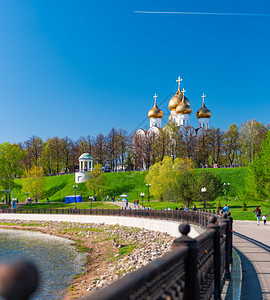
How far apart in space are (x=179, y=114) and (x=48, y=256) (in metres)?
64.5

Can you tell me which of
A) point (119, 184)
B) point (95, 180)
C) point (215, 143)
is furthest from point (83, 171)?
point (215, 143)

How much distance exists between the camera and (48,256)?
24.0 metres

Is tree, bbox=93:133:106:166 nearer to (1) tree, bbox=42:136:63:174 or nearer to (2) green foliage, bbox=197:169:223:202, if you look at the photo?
(1) tree, bbox=42:136:63:174

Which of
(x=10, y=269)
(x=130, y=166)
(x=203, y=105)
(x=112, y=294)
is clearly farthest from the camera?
(x=203, y=105)

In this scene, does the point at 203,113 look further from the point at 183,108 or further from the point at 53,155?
the point at 53,155

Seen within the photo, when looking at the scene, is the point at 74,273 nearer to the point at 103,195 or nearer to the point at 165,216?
the point at 165,216

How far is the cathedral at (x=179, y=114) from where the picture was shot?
83000 millimetres

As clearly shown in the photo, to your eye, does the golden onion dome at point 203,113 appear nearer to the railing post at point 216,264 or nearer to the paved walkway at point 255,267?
the paved walkway at point 255,267

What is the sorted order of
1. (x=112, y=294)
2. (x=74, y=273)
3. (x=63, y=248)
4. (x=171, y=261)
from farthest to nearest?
(x=63, y=248) < (x=74, y=273) < (x=171, y=261) < (x=112, y=294)

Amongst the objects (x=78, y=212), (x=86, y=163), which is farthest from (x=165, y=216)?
(x=86, y=163)

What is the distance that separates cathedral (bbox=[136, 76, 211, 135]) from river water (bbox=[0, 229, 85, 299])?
52.9 metres

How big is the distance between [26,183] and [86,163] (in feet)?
54.0

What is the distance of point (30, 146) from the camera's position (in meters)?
85.6

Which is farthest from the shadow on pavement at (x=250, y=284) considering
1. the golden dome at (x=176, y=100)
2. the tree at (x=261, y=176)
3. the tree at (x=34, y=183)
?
the golden dome at (x=176, y=100)
